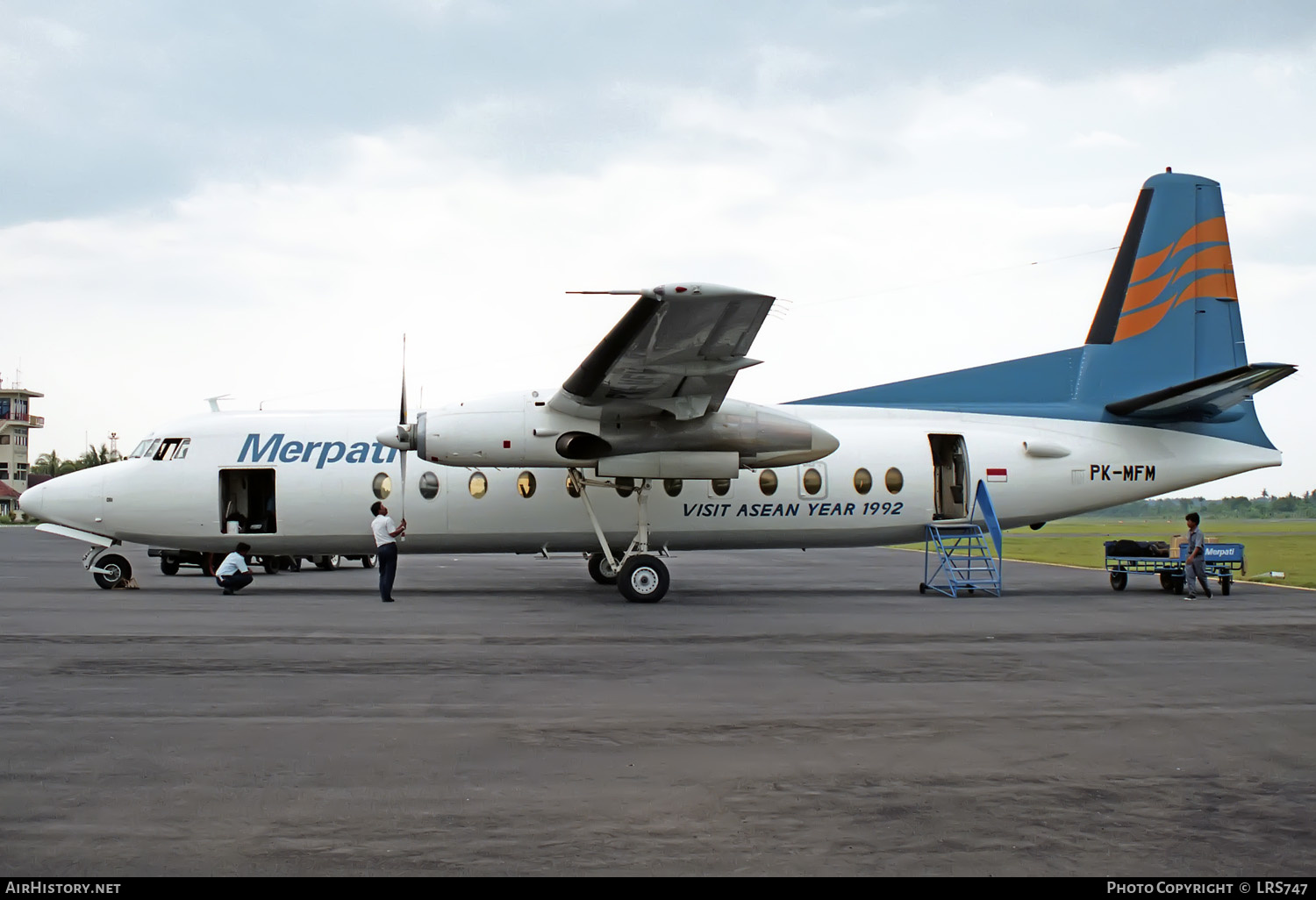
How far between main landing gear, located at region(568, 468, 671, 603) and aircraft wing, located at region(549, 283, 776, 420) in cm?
152

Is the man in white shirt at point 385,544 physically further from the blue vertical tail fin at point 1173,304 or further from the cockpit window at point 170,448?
the blue vertical tail fin at point 1173,304

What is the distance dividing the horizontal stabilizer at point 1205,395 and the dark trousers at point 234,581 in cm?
1555

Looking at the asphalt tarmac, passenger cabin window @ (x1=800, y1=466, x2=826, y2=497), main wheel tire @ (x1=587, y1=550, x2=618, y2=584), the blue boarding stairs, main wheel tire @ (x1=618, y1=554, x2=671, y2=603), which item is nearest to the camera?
the asphalt tarmac

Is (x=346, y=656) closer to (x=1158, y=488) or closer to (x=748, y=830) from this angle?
(x=748, y=830)

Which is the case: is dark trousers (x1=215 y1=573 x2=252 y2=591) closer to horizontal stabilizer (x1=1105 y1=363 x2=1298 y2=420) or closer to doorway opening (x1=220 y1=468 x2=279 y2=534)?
doorway opening (x1=220 y1=468 x2=279 y2=534)

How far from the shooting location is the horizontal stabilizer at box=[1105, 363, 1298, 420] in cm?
1711

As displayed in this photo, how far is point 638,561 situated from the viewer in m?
17.0

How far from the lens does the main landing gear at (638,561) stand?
16.8 metres

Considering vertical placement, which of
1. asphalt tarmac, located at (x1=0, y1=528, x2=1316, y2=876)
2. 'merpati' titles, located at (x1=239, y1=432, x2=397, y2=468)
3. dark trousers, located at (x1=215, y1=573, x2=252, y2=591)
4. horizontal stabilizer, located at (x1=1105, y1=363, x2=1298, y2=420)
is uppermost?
horizontal stabilizer, located at (x1=1105, y1=363, x2=1298, y2=420)

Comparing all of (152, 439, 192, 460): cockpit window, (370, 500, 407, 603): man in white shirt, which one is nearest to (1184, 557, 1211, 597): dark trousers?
(370, 500, 407, 603): man in white shirt

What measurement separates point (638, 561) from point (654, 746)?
34.2ft

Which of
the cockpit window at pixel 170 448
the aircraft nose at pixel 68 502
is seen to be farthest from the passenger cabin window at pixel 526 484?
the aircraft nose at pixel 68 502

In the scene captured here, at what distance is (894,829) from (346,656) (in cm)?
697

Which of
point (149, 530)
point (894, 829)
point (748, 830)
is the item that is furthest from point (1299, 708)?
point (149, 530)
